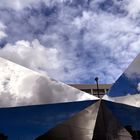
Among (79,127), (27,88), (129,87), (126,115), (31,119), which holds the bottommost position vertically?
(79,127)

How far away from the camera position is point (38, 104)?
22156 millimetres

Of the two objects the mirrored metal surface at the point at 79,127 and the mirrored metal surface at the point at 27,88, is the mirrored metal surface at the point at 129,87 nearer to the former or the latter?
the mirrored metal surface at the point at 79,127

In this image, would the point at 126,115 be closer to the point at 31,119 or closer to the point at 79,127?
the point at 79,127

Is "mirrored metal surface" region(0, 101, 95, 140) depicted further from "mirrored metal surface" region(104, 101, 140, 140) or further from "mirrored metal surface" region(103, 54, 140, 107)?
"mirrored metal surface" region(103, 54, 140, 107)

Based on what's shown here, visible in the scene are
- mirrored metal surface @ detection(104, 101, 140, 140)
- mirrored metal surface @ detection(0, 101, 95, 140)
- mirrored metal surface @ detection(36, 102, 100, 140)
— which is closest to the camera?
mirrored metal surface @ detection(0, 101, 95, 140)

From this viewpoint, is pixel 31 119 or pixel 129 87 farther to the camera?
pixel 129 87

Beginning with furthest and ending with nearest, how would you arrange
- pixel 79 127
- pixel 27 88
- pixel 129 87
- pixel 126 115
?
pixel 129 87 < pixel 126 115 < pixel 79 127 < pixel 27 88

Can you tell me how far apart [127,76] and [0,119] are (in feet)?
33.4

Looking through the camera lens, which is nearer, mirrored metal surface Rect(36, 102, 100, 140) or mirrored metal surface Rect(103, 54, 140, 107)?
mirrored metal surface Rect(36, 102, 100, 140)

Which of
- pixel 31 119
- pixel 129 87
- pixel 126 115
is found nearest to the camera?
pixel 31 119

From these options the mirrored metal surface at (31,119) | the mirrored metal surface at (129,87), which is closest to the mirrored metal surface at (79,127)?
the mirrored metal surface at (31,119)

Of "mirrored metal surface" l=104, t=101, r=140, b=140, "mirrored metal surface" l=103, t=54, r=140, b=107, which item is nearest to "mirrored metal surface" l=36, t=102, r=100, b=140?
"mirrored metal surface" l=104, t=101, r=140, b=140

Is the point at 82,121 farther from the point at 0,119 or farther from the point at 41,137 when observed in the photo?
the point at 0,119

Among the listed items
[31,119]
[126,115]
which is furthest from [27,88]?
[126,115]
